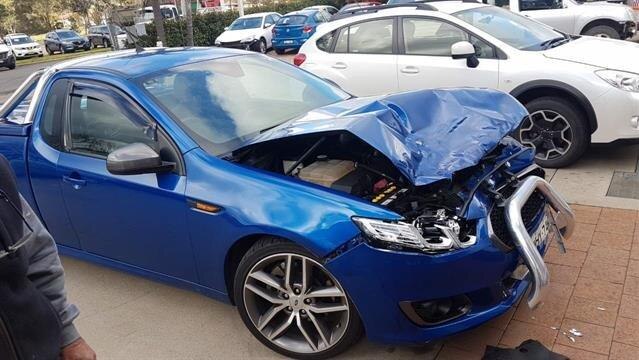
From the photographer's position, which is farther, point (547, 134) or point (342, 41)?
point (342, 41)

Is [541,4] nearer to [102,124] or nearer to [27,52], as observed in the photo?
[102,124]

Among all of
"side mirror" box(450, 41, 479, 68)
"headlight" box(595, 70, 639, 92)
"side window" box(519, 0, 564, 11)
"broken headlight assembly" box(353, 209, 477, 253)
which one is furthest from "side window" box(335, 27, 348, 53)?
"side window" box(519, 0, 564, 11)

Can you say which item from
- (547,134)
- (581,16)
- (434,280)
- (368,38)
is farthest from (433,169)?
(581,16)

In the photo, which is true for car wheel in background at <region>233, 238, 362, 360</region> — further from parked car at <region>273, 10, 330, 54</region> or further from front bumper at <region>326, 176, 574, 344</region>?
parked car at <region>273, 10, 330, 54</region>

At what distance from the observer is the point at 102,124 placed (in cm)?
352

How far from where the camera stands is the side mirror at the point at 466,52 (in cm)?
554

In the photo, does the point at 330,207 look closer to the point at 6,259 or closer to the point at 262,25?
the point at 6,259

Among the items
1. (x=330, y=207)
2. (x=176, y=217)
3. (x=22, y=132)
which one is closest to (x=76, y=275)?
(x=22, y=132)

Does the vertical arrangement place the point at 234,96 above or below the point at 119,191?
above

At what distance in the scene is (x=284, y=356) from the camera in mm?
3002

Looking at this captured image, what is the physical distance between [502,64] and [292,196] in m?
3.64

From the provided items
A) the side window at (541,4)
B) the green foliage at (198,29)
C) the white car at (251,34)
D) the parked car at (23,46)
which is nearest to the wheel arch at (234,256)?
the side window at (541,4)

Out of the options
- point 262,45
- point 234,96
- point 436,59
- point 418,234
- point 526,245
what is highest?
point 234,96

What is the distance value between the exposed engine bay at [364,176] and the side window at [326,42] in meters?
3.83
